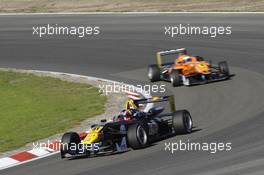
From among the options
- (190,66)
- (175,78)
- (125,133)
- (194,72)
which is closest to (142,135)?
(125,133)

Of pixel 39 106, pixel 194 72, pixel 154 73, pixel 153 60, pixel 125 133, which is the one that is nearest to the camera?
pixel 125 133

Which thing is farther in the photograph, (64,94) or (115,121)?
(64,94)

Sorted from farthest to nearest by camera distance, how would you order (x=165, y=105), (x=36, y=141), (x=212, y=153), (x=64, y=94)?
(x=64, y=94) < (x=165, y=105) < (x=36, y=141) < (x=212, y=153)

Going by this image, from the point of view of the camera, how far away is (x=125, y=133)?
17.3 metres

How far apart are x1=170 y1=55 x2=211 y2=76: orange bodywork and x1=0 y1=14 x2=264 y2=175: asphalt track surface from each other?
752mm

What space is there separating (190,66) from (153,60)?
18.3 ft

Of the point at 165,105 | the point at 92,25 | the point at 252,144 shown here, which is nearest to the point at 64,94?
the point at 165,105

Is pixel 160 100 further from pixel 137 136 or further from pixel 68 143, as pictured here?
pixel 68 143

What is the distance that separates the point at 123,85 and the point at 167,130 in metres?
8.08

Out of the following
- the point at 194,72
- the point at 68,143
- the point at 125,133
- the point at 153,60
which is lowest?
the point at 68,143

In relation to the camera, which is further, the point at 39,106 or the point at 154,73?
the point at 154,73

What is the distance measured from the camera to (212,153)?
15758 mm

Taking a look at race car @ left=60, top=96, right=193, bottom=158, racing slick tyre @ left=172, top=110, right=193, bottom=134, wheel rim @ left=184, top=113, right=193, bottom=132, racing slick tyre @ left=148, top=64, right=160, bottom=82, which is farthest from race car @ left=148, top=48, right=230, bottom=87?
racing slick tyre @ left=172, top=110, right=193, bottom=134

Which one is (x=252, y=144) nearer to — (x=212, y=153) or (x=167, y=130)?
(x=212, y=153)
